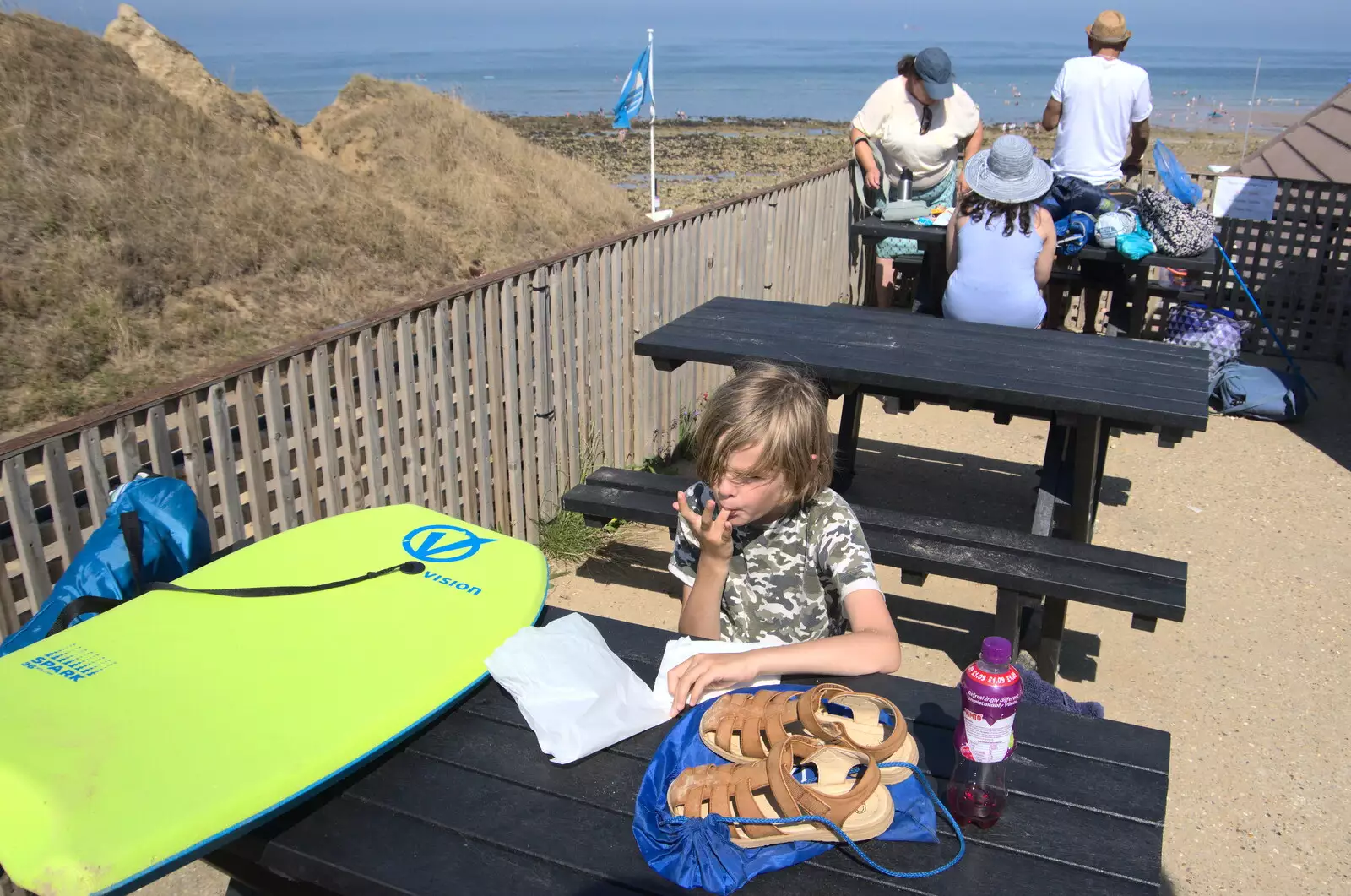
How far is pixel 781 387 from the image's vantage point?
2461mm

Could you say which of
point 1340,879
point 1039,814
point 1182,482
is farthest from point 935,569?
point 1182,482

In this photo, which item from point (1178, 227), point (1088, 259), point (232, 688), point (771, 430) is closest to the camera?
point (232, 688)

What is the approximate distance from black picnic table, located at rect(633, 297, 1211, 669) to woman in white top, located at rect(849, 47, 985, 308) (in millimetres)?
3688

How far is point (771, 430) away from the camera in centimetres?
237

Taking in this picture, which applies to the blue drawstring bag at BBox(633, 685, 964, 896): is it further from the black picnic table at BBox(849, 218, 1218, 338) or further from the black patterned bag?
the black patterned bag

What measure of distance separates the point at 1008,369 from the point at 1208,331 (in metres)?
4.37

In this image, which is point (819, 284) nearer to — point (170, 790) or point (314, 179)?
point (314, 179)

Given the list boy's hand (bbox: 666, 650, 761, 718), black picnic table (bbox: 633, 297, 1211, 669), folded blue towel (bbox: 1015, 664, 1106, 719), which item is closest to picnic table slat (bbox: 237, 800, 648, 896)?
boy's hand (bbox: 666, 650, 761, 718)

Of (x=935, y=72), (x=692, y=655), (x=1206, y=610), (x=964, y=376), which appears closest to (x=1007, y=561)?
(x=964, y=376)

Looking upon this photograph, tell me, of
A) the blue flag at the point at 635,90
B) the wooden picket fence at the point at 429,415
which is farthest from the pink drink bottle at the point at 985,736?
the blue flag at the point at 635,90

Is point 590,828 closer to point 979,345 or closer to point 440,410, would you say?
point 440,410

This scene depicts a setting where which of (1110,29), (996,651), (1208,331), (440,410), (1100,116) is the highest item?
(1110,29)

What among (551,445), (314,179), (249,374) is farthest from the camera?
(314,179)

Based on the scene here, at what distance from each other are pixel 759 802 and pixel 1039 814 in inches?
19.5
